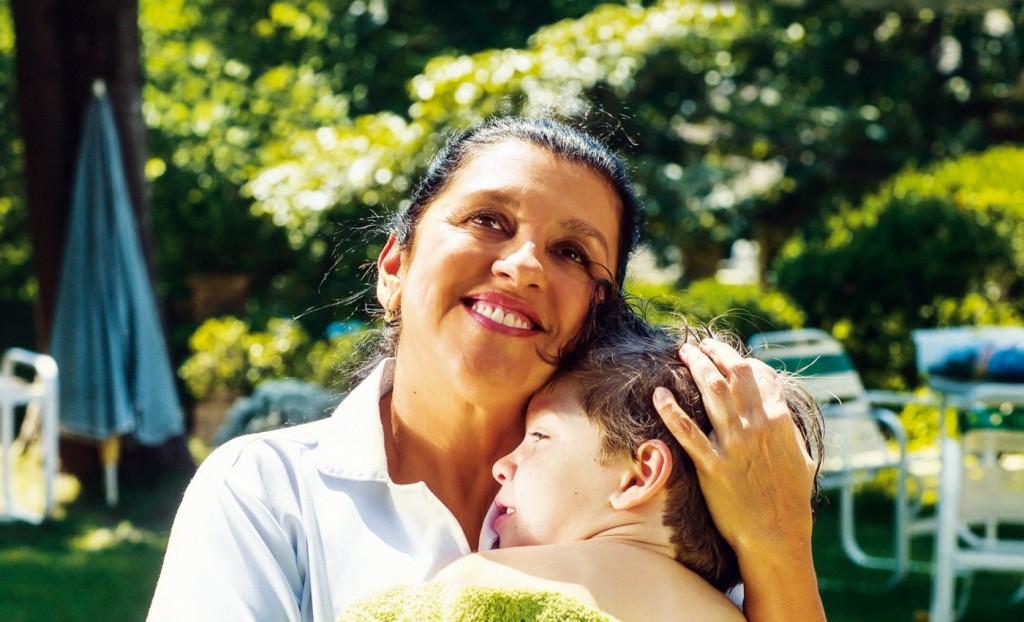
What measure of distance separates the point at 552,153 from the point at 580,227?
119 millimetres

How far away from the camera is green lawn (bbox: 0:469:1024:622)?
4957mm

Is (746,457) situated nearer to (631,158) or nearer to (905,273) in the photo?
(631,158)

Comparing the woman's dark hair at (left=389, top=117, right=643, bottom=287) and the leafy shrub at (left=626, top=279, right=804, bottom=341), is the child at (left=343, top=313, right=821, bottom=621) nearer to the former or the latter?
the woman's dark hair at (left=389, top=117, right=643, bottom=287)

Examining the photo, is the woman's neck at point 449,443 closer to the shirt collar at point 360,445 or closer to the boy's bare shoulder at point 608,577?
the shirt collar at point 360,445

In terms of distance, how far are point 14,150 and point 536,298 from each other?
10234mm

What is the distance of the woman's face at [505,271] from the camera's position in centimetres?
166

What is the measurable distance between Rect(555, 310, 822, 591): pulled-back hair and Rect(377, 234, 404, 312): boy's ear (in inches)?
12.5

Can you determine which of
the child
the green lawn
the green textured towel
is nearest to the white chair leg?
the green lawn

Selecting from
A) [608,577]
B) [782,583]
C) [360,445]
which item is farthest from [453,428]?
[782,583]

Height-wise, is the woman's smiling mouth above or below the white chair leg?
above

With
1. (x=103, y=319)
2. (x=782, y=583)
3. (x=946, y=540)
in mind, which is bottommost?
(x=103, y=319)

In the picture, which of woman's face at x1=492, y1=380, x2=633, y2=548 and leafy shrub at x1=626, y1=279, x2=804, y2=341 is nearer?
woman's face at x1=492, y1=380, x2=633, y2=548

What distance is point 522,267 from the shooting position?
5.39ft

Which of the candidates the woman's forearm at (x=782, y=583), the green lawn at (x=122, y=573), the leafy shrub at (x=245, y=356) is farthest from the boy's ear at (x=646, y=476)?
the leafy shrub at (x=245, y=356)
